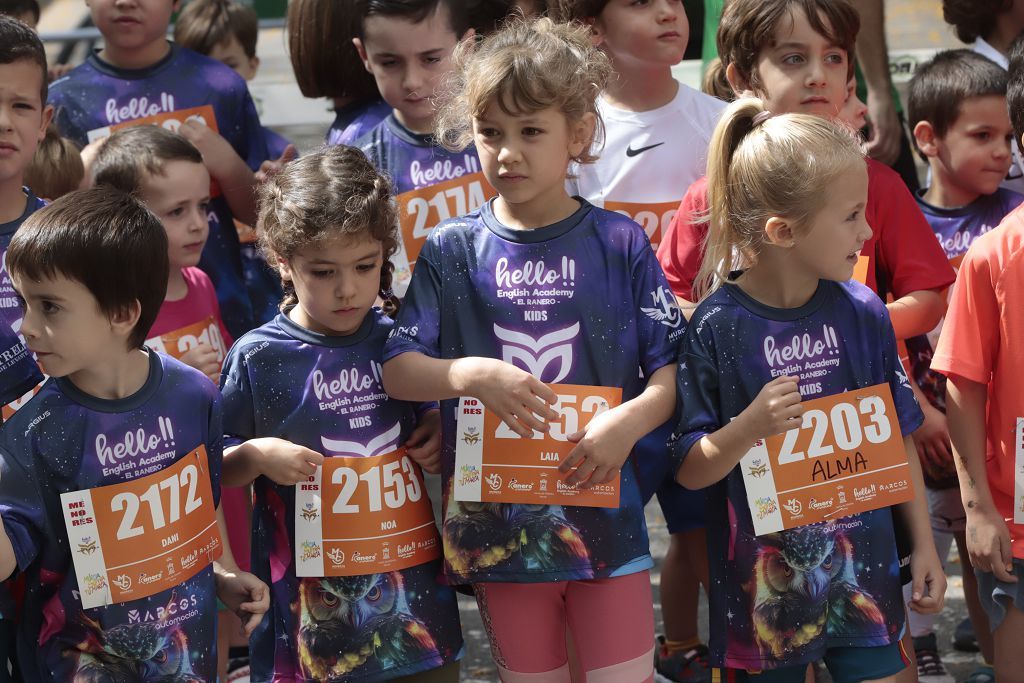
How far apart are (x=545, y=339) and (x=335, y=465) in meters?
0.59

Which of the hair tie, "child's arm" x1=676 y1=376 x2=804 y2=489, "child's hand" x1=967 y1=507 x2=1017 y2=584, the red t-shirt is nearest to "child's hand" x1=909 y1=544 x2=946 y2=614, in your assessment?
"child's hand" x1=967 y1=507 x2=1017 y2=584

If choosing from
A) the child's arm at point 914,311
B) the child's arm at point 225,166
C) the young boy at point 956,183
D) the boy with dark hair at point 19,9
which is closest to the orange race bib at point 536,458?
the child's arm at point 914,311

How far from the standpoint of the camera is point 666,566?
4156mm

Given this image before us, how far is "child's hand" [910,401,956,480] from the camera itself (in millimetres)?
3812

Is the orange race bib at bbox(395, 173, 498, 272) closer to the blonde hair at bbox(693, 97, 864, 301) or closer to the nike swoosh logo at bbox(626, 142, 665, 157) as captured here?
the nike swoosh logo at bbox(626, 142, 665, 157)

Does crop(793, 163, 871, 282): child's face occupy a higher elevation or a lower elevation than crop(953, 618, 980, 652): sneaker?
higher

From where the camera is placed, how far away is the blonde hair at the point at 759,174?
3084 mm

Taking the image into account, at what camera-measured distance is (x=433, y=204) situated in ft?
12.6

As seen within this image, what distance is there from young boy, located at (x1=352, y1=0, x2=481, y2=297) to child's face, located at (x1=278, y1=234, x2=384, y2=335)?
65 centimetres

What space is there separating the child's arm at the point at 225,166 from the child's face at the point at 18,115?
0.86m

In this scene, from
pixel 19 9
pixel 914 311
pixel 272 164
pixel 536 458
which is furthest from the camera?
pixel 19 9

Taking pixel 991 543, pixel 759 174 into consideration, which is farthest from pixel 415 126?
pixel 991 543

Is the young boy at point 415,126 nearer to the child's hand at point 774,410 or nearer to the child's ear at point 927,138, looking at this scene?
the child's hand at point 774,410

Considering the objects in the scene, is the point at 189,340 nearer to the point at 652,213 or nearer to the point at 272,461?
the point at 272,461
